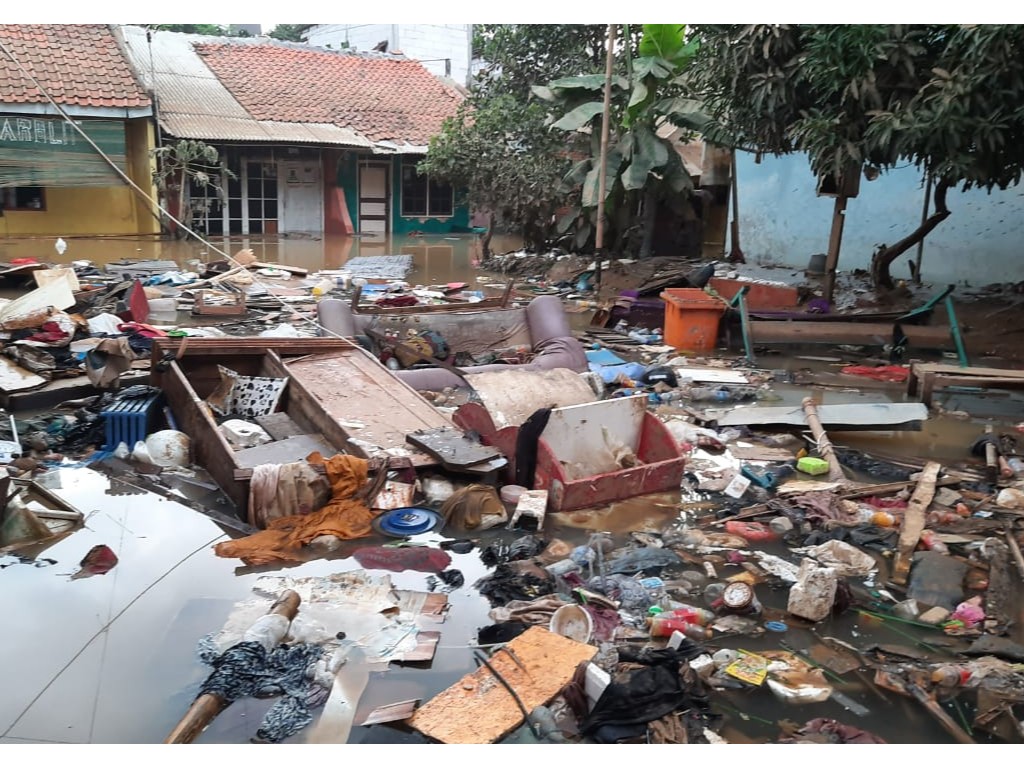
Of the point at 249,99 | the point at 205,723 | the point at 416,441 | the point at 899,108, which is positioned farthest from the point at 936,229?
the point at 249,99

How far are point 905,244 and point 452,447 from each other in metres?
7.87

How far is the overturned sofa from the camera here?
7.47 m

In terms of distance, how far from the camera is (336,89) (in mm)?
21812

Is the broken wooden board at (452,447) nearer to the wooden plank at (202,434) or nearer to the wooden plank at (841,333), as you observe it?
the wooden plank at (202,434)

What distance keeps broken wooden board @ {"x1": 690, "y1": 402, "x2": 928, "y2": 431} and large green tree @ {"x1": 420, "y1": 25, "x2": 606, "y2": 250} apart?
943 centimetres

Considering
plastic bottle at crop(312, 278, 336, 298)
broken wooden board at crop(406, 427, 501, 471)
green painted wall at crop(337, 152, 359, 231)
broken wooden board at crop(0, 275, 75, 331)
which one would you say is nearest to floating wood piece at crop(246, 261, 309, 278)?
plastic bottle at crop(312, 278, 336, 298)

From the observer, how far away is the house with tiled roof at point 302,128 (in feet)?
62.8

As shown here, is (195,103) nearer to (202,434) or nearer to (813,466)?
(202,434)

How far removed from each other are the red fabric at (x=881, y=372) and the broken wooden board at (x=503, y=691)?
19.0 ft

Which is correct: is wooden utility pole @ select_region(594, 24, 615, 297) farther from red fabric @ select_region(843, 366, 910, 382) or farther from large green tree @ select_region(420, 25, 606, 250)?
red fabric @ select_region(843, 366, 910, 382)

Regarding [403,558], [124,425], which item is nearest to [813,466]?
[403,558]

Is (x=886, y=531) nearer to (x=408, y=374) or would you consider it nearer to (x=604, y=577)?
(x=604, y=577)

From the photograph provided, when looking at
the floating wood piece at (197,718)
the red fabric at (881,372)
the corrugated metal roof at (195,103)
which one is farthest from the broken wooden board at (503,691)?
the corrugated metal roof at (195,103)

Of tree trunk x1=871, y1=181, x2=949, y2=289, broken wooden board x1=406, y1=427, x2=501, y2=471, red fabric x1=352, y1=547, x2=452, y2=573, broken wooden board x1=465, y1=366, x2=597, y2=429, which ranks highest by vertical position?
tree trunk x1=871, y1=181, x2=949, y2=289
